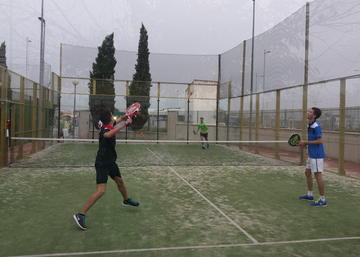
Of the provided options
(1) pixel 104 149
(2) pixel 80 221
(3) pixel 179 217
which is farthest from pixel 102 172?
(3) pixel 179 217

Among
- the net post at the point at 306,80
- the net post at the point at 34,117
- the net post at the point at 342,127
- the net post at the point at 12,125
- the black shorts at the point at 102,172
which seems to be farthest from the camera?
the net post at the point at 34,117

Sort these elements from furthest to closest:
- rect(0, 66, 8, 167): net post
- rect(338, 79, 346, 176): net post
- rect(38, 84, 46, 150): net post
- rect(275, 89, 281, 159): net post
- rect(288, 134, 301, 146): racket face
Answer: rect(38, 84, 46, 150): net post, rect(275, 89, 281, 159): net post, rect(338, 79, 346, 176): net post, rect(0, 66, 8, 167): net post, rect(288, 134, 301, 146): racket face

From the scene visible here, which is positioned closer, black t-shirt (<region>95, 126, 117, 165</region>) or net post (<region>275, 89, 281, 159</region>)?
black t-shirt (<region>95, 126, 117, 165</region>)

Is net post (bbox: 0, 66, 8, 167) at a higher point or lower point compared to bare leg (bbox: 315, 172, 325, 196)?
higher

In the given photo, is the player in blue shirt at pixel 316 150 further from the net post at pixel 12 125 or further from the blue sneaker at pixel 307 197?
the net post at pixel 12 125

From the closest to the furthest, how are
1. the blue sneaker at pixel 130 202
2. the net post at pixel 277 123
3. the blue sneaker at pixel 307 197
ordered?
the blue sneaker at pixel 130 202
the blue sneaker at pixel 307 197
the net post at pixel 277 123

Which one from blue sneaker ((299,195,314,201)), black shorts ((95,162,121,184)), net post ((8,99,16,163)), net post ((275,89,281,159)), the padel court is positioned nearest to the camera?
the padel court

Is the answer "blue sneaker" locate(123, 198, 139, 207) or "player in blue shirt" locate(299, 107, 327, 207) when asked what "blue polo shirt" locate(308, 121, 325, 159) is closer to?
"player in blue shirt" locate(299, 107, 327, 207)

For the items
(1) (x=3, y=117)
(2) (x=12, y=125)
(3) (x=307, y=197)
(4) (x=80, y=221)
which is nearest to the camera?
(4) (x=80, y=221)

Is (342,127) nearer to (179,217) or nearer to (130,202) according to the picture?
(179,217)

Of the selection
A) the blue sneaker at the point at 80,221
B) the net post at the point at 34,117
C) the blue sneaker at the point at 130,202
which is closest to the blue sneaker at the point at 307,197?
the blue sneaker at the point at 130,202

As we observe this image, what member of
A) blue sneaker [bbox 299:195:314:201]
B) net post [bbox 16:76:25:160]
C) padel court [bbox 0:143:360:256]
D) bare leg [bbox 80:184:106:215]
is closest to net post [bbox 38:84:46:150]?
net post [bbox 16:76:25:160]

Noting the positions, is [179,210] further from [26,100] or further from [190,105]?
[190,105]

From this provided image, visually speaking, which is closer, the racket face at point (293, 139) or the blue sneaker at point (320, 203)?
the blue sneaker at point (320, 203)
